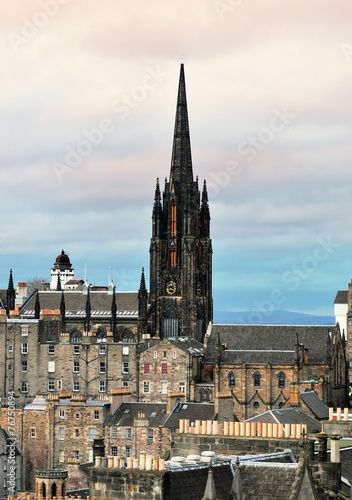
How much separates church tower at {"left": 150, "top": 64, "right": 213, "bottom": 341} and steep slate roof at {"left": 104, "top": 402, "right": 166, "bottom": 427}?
1688 inches

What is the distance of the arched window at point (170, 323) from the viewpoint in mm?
142250

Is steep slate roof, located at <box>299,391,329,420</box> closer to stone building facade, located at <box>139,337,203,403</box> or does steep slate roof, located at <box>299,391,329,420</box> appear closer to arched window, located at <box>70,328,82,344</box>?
stone building facade, located at <box>139,337,203,403</box>

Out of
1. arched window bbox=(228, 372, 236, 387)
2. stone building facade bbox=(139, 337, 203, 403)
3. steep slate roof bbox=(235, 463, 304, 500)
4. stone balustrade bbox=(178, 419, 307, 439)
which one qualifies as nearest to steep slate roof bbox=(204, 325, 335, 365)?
arched window bbox=(228, 372, 236, 387)

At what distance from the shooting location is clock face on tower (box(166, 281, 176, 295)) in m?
146

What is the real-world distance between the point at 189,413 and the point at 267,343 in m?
26.3

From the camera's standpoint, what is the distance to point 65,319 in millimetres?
140750

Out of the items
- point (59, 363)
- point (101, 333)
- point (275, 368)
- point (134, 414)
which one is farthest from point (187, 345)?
point (134, 414)

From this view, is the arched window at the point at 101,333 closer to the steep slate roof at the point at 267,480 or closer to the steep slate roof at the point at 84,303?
the steep slate roof at the point at 84,303

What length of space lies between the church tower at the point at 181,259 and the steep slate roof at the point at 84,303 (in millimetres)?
2903

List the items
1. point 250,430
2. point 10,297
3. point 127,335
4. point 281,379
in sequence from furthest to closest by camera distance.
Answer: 1. point 10,297
2. point 127,335
3. point 281,379
4. point 250,430

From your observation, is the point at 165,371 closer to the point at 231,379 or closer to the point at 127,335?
the point at 231,379

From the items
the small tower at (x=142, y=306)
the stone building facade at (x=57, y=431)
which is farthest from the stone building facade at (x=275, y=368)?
the small tower at (x=142, y=306)

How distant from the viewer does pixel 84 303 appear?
145m

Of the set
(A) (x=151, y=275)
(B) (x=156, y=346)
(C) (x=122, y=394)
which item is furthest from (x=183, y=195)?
A: (C) (x=122, y=394)
